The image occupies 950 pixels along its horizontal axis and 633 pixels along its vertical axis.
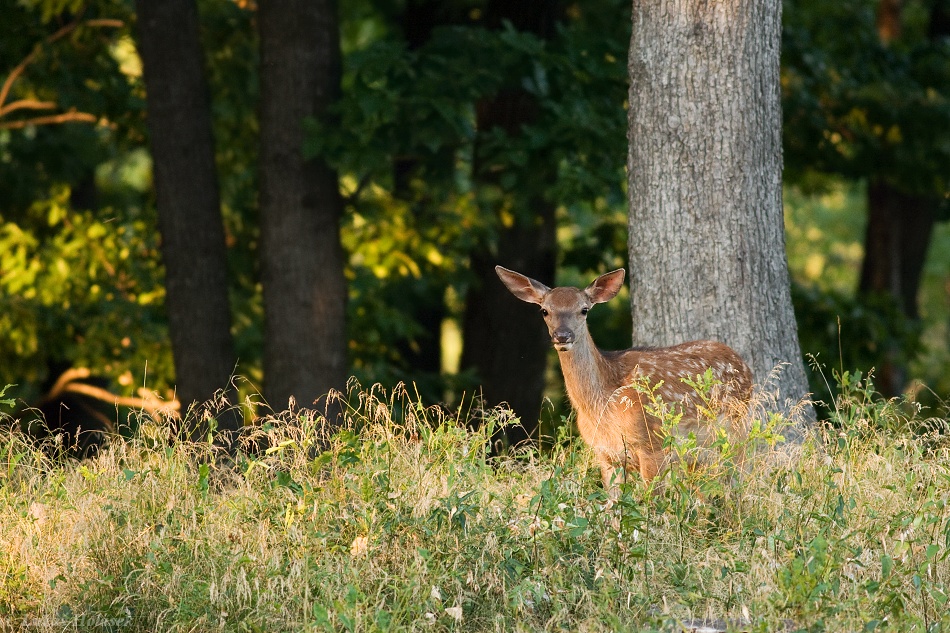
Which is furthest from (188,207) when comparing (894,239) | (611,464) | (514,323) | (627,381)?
(894,239)

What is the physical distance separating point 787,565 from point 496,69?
6246 mm

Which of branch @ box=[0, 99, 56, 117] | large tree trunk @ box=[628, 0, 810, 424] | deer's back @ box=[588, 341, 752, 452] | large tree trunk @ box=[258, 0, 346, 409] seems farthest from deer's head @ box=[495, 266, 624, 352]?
branch @ box=[0, 99, 56, 117]

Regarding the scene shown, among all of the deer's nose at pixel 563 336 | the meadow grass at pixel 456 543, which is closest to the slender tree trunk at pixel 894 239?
the deer's nose at pixel 563 336

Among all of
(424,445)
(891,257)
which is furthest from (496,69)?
(891,257)

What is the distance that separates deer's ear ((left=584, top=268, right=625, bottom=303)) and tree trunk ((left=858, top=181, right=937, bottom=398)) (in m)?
10.3

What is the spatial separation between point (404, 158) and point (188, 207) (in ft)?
6.26

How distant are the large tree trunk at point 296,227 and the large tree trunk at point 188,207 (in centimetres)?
47

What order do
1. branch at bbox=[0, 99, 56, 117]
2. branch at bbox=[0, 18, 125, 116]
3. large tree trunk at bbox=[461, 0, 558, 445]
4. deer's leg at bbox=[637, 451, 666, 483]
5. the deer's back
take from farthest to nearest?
large tree trunk at bbox=[461, 0, 558, 445]
branch at bbox=[0, 99, 56, 117]
branch at bbox=[0, 18, 125, 116]
the deer's back
deer's leg at bbox=[637, 451, 666, 483]

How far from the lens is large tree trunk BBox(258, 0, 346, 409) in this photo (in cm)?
1018

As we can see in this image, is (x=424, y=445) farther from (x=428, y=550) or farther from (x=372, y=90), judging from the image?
(x=372, y=90)

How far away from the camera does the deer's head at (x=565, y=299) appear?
23.3 feet

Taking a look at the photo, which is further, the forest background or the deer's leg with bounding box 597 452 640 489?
the forest background

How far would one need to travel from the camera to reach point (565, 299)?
736 centimetres

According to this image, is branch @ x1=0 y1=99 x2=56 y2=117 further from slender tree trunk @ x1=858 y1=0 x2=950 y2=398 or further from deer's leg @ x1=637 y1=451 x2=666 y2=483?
slender tree trunk @ x1=858 y1=0 x2=950 y2=398
